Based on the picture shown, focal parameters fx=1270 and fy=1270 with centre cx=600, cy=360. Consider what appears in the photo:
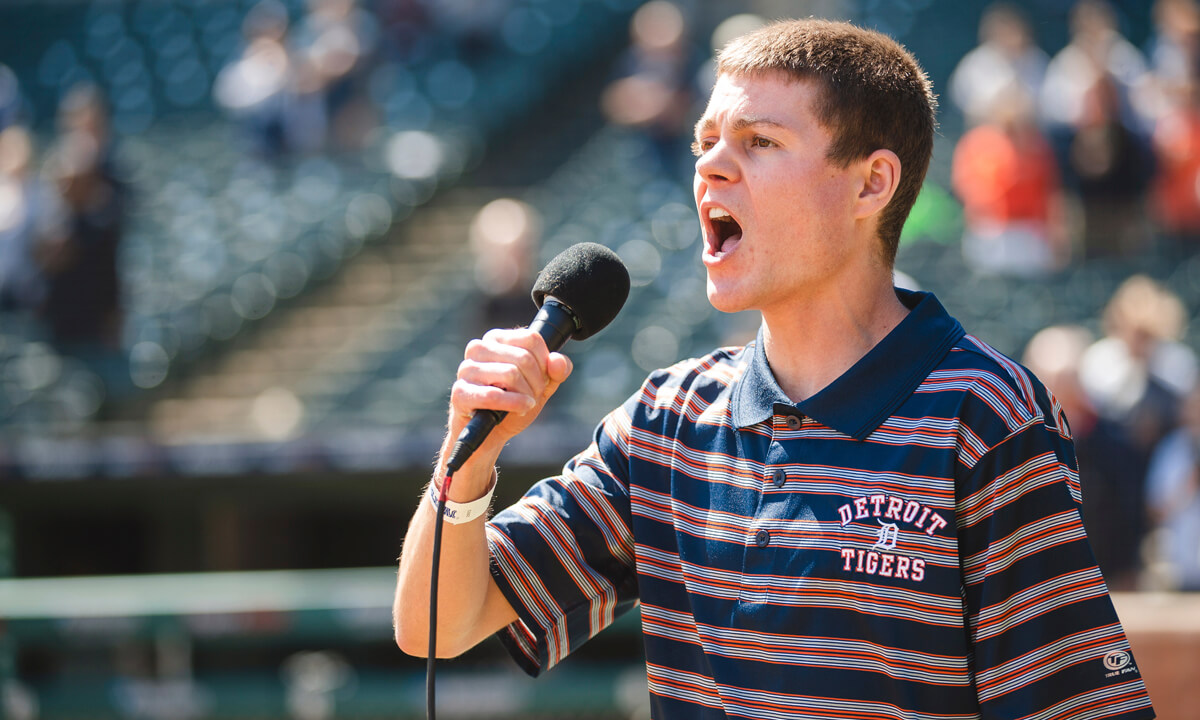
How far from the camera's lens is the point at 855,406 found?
2.00m

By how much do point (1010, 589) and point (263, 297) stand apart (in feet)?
31.3

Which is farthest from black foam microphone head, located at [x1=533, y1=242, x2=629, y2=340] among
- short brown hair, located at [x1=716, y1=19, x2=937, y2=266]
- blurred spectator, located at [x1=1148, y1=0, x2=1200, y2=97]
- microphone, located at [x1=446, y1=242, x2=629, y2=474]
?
blurred spectator, located at [x1=1148, y1=0, x2=1200, y2=97]

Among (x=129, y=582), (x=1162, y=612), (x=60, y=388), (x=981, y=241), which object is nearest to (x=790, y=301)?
(x=1162, y=612)

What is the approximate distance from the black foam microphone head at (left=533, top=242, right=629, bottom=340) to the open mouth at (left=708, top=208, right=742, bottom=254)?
0.59 ft

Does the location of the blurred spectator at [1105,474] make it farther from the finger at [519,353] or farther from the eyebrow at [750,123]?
the finger at [519,353]

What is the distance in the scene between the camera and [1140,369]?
6.66 meters

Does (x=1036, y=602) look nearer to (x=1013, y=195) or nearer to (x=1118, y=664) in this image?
(x=1118, y=664)

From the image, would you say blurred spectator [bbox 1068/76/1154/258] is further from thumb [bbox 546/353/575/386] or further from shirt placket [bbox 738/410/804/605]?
thumb [bbox 546/353/575/386]

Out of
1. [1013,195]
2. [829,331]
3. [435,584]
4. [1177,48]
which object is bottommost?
[435,584]

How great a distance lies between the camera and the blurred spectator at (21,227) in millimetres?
9586

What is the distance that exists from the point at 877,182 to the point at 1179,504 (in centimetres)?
470

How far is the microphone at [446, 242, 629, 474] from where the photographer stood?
2.09m

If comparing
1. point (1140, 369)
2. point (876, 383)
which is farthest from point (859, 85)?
point (1140, 369)

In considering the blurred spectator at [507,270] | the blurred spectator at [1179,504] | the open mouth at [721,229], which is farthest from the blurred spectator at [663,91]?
the open mouth at [721,229]
